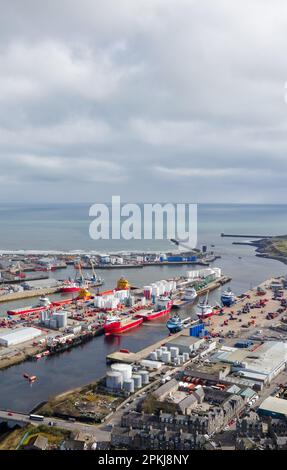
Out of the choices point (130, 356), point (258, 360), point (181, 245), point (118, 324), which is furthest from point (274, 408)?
point (181, 245)

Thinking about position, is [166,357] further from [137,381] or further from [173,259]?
[173,259]

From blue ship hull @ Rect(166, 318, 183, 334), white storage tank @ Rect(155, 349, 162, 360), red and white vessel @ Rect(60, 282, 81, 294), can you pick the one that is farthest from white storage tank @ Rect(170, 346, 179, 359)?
red and white vessel @ Rect(60, 282, 81, 294)

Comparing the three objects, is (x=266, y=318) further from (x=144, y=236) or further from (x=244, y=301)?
(x=144, y=236)

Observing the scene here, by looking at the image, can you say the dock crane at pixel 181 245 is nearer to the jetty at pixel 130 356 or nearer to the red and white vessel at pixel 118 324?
the red and white vessel at pixel 118 324

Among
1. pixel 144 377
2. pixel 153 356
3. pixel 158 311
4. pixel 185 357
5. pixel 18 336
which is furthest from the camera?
pixel 158 311

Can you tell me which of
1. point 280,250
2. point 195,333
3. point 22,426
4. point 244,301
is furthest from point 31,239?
point 22,426

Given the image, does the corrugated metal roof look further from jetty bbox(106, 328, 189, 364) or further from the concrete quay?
the concrete quay

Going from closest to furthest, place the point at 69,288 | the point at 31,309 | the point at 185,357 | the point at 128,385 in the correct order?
the point at 128,385 → the point at 185,357 → the point at 31,309 → the point at 69,288

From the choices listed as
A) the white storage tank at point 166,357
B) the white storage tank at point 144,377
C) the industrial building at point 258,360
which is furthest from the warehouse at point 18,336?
the industrial building at point 258,360
